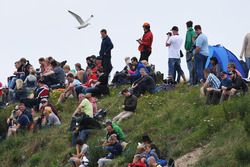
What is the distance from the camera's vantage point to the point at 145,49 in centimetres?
4019

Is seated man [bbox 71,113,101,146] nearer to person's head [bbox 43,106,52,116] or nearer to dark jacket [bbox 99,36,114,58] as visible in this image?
person's head [bbox 43,106,52,116]

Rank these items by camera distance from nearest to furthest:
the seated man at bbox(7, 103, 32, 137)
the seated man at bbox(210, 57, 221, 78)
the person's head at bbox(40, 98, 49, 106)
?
the seated man at bbox(210, 57, 221, 78) < the seated man at bbox(7, 103, 32, 137) < the person's head at bbox(40, 98, 49, 106)

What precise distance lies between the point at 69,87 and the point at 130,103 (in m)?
5.07

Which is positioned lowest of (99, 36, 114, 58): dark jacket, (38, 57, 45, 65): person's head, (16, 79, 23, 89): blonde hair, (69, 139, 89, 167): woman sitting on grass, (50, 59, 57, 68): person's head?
(69, 139, 89, 167): woman sitting on grass

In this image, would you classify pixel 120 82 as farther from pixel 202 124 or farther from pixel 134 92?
pixel 202 124

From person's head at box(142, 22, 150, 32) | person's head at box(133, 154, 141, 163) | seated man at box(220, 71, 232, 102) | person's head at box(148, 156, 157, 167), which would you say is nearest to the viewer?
person's head at box(148, 156, 157, 167)

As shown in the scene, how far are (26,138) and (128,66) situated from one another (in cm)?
478

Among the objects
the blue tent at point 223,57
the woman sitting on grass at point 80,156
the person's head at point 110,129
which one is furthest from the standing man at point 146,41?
the person's head at point 110,129

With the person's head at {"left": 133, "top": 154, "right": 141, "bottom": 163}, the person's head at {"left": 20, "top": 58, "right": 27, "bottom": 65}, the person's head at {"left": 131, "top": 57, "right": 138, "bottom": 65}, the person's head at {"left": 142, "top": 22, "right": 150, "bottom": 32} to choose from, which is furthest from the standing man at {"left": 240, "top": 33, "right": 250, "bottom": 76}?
the person's head at {"left": 20, "top": 58, "right": 27, "bottom": 65}

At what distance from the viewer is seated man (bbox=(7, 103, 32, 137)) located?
129 feet

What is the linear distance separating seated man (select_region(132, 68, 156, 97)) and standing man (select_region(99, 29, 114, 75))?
2.42 meters

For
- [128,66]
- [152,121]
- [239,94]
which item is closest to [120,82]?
[128,66]

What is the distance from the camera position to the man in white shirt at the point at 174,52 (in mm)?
39500

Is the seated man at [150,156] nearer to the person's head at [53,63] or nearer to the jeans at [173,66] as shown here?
the jeans at [173,66]
